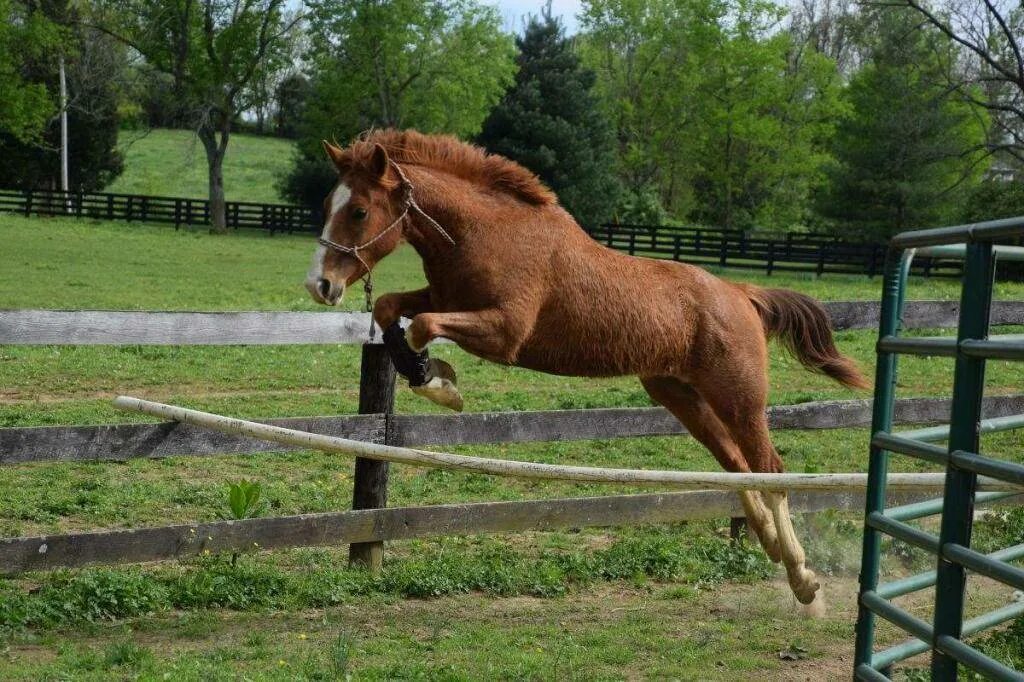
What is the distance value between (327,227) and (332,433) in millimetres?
1822

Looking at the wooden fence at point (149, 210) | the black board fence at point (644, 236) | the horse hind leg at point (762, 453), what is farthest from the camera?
the wooden fence at point (149, 210)

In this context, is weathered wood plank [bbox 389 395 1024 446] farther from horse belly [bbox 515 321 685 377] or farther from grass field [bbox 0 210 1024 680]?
horse belly [bbox 515 321 685 377]

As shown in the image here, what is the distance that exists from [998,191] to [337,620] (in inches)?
1214

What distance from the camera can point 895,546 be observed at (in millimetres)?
7562

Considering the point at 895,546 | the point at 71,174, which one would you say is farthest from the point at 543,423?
the point at 71,174

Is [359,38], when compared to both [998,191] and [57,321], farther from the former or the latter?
[57,321]

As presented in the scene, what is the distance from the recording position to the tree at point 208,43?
1700 inches

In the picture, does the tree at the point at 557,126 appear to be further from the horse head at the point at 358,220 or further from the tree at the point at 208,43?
the horse head at the point at 358,220

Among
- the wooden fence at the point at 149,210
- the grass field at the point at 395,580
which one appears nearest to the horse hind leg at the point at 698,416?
the grass field at the point at 395,580

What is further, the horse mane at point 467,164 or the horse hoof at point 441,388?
the horse mane at point 467,164

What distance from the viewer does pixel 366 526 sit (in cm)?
630

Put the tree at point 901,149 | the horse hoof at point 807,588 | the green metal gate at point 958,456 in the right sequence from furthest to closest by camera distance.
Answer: the tree at point 901,149, the horse hoof at point 807,588, the green metal gate at point 958,456

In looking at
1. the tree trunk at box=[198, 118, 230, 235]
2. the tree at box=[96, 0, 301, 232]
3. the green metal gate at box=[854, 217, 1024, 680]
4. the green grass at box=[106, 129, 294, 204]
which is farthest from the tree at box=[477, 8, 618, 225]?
the green metal gate at box=[854, 217, 1024, 680]

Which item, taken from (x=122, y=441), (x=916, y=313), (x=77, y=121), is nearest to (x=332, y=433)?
(x=122, y=441)
